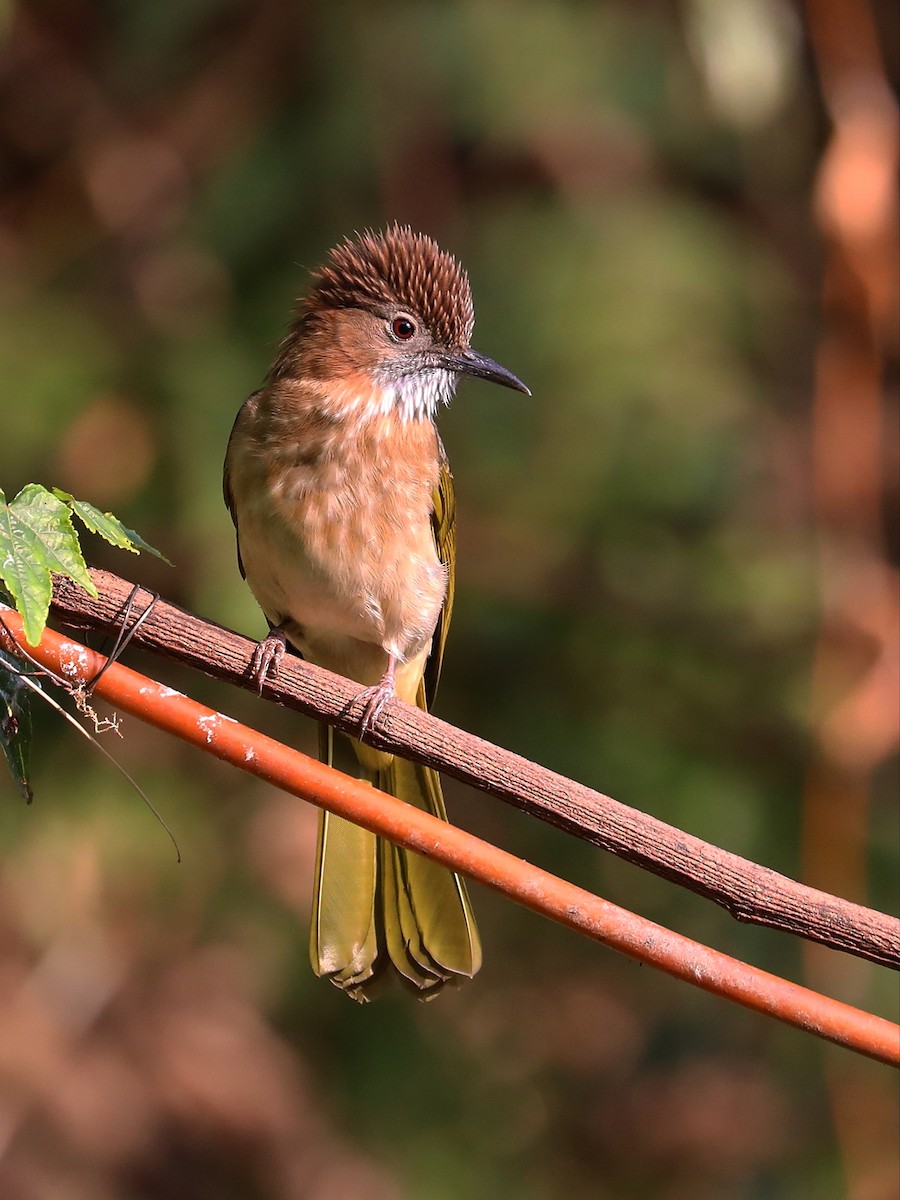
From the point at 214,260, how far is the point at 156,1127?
138 inches

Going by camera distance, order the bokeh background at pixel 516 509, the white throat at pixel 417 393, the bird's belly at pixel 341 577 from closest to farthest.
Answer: the bird's belly at pixel 341 577 < the white throat at pixel 417 393 < the bokeh background at pixel 516 509

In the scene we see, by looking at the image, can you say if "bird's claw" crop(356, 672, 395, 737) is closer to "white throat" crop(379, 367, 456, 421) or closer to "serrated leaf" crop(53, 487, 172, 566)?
"serrated leaf" crop(53, 487, 172, 566)

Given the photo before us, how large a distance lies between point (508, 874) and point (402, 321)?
2.12m

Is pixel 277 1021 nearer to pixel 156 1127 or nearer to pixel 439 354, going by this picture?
pixel 156 1127

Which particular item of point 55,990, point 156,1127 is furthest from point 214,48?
point 156,1127

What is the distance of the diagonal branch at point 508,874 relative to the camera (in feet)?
6.20

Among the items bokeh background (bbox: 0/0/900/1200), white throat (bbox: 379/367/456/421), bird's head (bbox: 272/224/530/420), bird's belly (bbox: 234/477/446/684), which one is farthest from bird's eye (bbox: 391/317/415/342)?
bokeh background (bbox: 0/0/900/1200)

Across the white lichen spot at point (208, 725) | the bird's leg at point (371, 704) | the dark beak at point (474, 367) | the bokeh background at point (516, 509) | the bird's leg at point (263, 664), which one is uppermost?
the white lichen spot at point (208, 725)

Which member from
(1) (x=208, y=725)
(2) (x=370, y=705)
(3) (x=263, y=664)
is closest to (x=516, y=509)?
(2) (x=370, y=705)

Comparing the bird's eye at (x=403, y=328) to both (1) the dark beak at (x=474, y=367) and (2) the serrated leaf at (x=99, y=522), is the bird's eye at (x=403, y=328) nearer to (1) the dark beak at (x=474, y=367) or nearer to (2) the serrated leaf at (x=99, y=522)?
(1) the dark beak at (x=474, y=367)

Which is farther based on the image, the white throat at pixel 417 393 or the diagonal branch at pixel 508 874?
the white throat at pixel 417 393

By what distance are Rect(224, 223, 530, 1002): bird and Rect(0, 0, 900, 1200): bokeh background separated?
0.88 m

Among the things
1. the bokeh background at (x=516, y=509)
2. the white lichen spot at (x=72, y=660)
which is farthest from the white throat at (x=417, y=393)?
the white lichen spot at (x=72, y=660)

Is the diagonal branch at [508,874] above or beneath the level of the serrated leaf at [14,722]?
above
